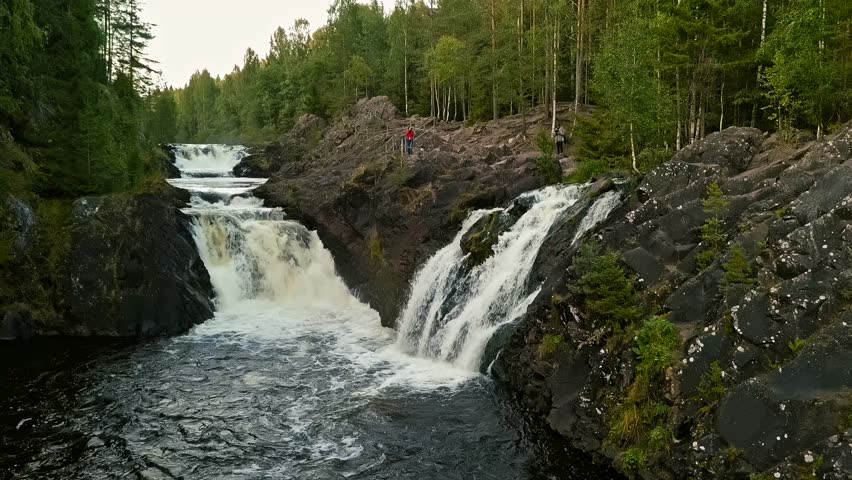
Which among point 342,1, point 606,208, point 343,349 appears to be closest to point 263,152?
point 342,1

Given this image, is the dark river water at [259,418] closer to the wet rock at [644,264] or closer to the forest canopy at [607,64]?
the wet rock at [644,264]

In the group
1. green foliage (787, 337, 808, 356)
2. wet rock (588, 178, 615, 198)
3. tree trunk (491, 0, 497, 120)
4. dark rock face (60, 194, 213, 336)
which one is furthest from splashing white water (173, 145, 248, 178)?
green foliage (787, 337, 808, 356)

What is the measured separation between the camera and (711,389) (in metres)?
11.0

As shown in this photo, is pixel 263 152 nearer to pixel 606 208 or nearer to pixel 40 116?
pixel 40 116

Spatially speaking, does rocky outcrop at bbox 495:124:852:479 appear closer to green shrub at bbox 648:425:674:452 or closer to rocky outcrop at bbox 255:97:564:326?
green shrub at bbox 648:425:674:452

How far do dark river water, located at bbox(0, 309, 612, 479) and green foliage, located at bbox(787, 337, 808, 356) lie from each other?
4.59 metres

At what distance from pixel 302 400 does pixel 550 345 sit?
7282 mm

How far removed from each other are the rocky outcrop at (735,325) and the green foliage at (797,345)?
2 centimetres

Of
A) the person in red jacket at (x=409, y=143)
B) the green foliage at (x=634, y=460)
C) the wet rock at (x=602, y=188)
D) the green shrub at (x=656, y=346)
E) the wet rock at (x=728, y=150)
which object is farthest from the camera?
the person in red jacket at (x=409, y=143)

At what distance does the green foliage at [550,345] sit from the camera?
15539 millimetres

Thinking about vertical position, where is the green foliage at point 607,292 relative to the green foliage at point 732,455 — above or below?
above

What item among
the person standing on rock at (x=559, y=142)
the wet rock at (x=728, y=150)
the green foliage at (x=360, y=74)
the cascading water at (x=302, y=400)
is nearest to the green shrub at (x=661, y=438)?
the cascading water at (x=302, y=400)

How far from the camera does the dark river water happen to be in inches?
518

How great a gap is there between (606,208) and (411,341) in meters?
8.51
